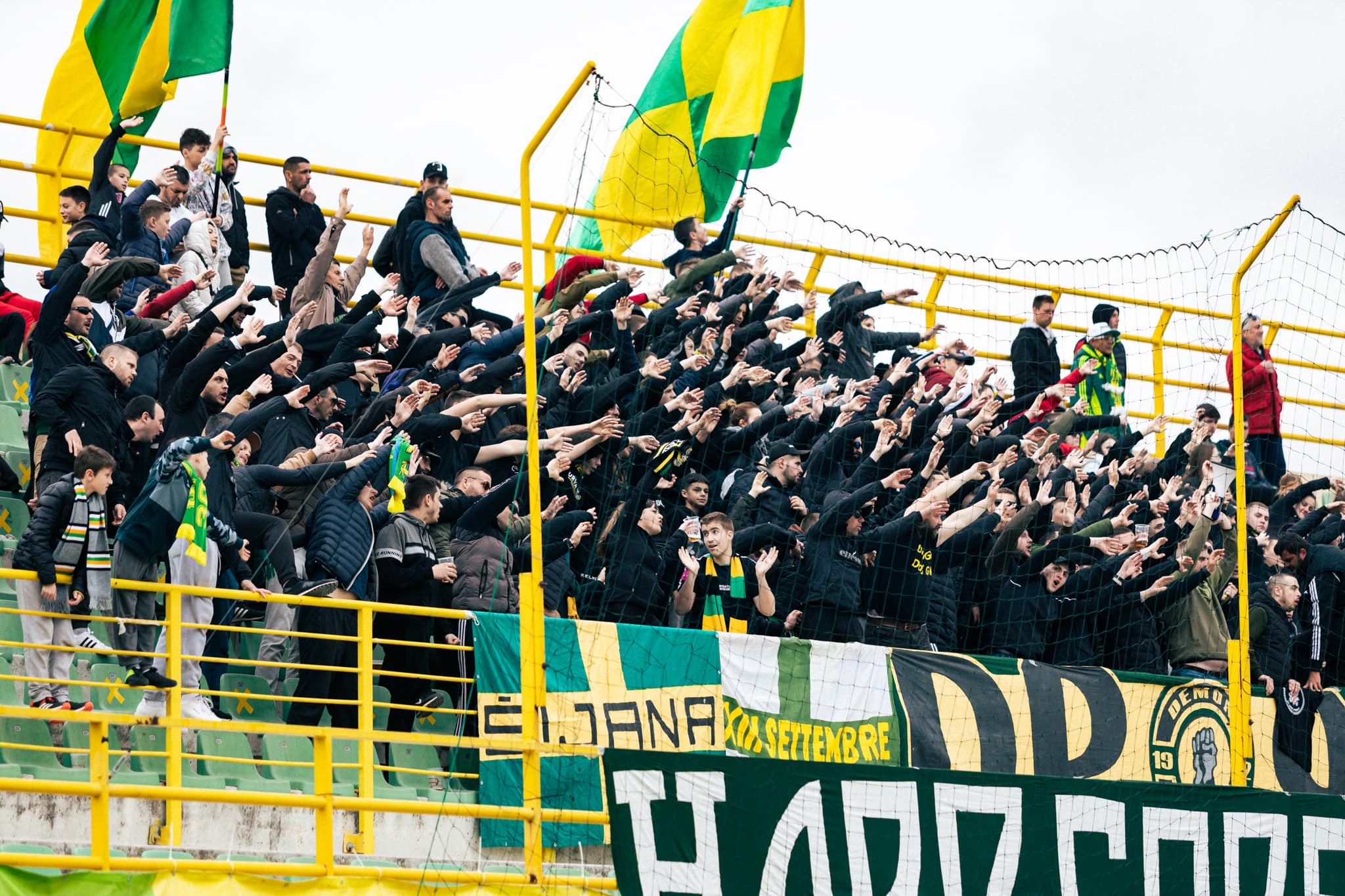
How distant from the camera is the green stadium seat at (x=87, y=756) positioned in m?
9.73

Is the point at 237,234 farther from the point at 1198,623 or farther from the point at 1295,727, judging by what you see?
the point at 1295,727

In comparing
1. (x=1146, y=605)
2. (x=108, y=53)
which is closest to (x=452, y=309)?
(x=108, y=53)

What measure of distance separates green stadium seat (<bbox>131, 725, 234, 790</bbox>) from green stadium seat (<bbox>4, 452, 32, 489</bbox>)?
290cm

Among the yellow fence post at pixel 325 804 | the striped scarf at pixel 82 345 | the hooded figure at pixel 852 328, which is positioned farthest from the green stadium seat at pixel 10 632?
the hooded figure at pixel 852 328

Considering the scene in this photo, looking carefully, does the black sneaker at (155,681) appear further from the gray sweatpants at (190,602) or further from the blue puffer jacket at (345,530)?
the blue puffer jacket at (345,530)

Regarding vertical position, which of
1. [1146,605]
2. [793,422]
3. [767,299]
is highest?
[767,299]

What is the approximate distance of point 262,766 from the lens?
35.6ft

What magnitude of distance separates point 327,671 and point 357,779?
2.70 ft

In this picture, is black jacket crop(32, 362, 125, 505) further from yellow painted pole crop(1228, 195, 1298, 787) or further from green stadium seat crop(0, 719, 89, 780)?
yellow painted pole crop(1228, 195, 1298, 787)

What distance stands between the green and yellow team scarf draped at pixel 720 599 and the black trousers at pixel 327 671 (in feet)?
8.70

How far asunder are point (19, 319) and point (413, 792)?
209 inches

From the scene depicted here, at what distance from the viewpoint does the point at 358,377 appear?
45.3 ft

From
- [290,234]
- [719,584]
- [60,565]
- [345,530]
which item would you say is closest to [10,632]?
[60,565]

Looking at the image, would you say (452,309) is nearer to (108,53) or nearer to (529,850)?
(108,53)
